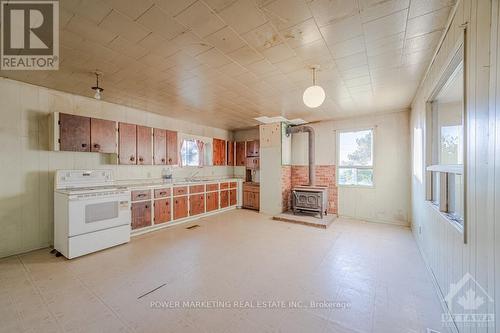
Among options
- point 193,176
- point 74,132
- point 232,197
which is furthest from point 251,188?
point 74,132

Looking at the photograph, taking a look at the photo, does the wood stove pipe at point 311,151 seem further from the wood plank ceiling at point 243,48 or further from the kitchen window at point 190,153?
the kitchen window at point 190,153

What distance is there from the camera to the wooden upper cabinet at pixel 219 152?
641cm

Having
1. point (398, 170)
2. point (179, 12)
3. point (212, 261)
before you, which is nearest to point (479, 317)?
point (212, 261)

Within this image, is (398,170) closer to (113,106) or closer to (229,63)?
(229,63)

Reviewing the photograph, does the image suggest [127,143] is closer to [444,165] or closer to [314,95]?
[314,95]

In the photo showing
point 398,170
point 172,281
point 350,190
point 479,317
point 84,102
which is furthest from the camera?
point 350,190

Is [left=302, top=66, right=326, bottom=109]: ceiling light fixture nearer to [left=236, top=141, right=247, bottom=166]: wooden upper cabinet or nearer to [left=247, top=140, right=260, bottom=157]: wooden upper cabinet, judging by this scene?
[left=247, top=140, right=260, bottom=157]: wooden upper cabinet

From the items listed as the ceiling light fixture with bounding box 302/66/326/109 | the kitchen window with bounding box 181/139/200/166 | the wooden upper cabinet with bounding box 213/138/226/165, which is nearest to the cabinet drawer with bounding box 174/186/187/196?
the kitchen window with bounding box 181/139/200/166

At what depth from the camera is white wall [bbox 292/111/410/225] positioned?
468cm

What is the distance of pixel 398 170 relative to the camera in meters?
4.73

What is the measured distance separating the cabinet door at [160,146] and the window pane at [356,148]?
4.52 meters

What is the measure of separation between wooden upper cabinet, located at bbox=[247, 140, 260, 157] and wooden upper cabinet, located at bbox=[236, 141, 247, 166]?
157 millimetres

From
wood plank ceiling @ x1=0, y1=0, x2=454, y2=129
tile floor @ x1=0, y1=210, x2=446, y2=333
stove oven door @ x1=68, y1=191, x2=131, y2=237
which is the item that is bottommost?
tile floor @ x1=0, y1=210, x2=446, y2=333

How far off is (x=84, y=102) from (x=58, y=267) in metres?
2.86
